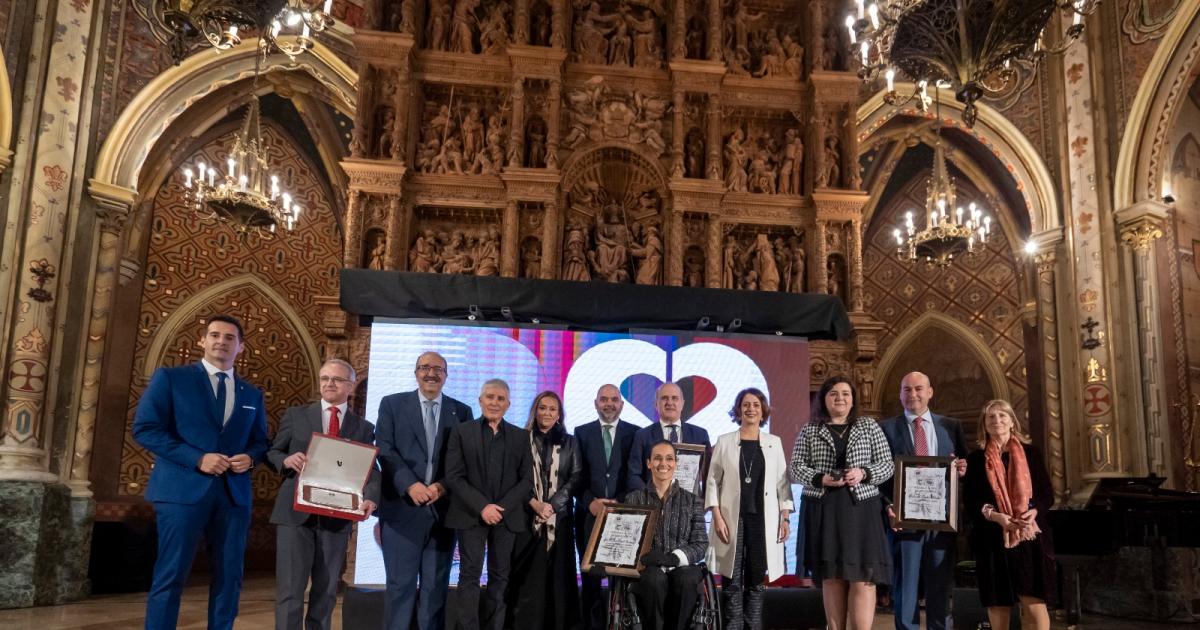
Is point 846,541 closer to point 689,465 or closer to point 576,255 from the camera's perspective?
point 689,465

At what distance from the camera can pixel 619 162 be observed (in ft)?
28.9

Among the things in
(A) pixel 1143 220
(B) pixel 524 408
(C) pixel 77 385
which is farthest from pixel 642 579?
(A) pixel 1143 220

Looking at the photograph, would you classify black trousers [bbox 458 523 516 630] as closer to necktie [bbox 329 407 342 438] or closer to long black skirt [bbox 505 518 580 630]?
long black skirt [bbox 505 518 580 630]

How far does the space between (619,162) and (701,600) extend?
5601mm

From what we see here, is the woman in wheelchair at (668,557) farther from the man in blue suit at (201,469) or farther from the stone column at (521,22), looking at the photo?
the stone column at (521,22)

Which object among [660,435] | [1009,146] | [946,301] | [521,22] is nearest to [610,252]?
[521,22]

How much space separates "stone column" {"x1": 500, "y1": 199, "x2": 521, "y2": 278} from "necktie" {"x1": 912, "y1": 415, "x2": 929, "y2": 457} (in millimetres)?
4422

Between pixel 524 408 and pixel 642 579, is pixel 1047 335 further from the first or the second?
pixel 642 579

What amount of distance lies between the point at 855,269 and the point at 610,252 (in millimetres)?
2404

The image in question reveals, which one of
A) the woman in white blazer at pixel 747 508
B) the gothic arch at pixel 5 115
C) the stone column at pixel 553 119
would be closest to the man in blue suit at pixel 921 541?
the woman in white blazer at pixel 747 508


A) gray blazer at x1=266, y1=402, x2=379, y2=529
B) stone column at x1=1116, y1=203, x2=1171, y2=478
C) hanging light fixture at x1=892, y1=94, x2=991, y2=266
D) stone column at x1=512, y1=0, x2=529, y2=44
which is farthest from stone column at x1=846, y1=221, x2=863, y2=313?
gray blazer at x1=266, y1=402, x2=379, y2=529

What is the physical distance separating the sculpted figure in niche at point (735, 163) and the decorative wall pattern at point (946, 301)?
15.7 feet

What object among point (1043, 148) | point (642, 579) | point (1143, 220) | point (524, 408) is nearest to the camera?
point (642, 579)

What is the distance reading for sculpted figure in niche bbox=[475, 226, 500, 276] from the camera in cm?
821
